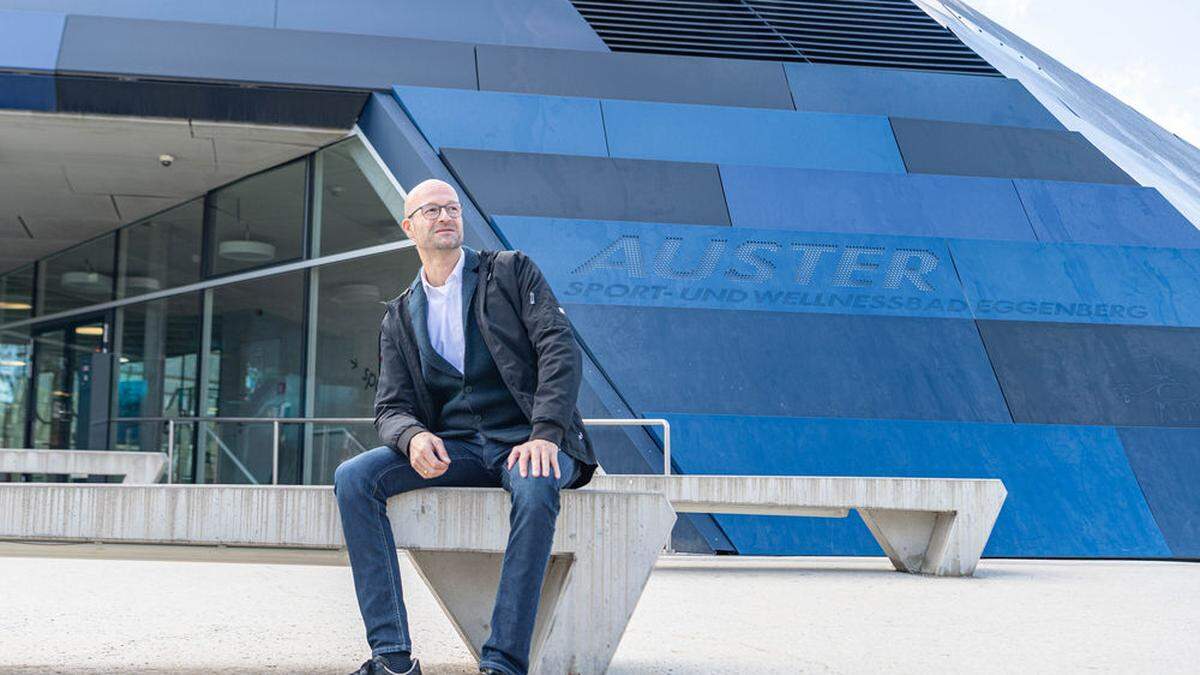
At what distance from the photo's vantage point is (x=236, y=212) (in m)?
14.5

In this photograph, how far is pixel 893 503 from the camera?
7387mm

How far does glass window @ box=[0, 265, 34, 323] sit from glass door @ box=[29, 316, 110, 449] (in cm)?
55

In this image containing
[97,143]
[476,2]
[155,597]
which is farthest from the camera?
[97,143]

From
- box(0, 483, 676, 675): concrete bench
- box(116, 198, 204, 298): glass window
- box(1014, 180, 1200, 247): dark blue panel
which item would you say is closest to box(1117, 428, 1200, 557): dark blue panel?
box(1014, 180, 1200, 247): dark blue panel

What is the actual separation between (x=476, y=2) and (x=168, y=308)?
6.60 meters

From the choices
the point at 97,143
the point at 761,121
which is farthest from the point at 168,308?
the point at 761,121

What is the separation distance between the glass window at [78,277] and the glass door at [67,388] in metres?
0.33

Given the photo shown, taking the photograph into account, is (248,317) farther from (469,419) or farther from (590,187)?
(469,419)

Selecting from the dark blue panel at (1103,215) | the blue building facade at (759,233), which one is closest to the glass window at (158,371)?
the blue building facade at (759,233)

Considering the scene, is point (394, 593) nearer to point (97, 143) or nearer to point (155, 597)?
point (155, 597)

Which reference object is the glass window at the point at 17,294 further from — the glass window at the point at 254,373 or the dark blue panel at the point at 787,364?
the dark blue panel at the point at 787,364

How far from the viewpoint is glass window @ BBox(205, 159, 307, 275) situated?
523 inches

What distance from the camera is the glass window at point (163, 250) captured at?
1554 cm

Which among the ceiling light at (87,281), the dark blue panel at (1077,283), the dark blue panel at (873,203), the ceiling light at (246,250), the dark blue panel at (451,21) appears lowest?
the dark blue panel at (1077,283)
